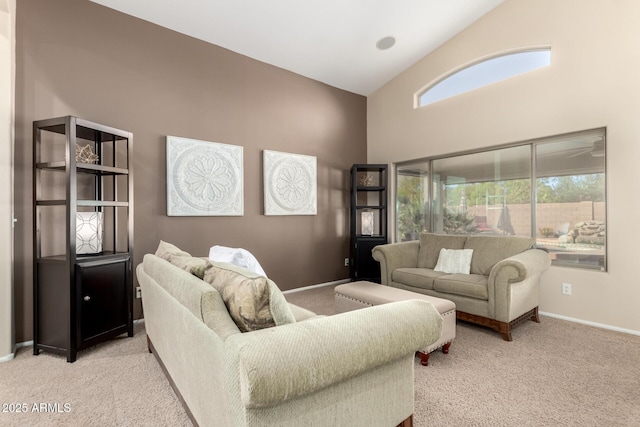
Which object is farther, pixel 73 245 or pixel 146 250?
pixel 146 250

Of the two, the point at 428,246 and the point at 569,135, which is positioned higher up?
the point at 569,135

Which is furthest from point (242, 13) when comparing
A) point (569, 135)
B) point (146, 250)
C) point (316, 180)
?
point (569, 135)

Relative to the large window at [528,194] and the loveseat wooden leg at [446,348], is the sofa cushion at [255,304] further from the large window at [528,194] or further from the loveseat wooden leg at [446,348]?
the large window at [528,194]

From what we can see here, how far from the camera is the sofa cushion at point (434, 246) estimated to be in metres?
3.90

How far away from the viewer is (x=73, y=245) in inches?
97.3

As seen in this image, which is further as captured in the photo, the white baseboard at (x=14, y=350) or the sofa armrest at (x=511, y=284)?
the sofa armrest at (x=511, y=284)

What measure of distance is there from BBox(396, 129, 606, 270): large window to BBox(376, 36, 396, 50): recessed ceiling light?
68.6 inches

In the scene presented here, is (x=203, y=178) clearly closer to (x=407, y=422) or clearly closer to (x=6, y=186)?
(x=6, y=186)

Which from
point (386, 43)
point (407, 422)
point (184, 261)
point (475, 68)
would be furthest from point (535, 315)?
point (386, 43)

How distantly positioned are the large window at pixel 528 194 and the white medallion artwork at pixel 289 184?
67.5 inches

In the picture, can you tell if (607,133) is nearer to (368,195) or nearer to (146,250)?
(368,195)

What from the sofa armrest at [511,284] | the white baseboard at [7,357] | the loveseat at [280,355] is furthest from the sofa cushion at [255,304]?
the white baseboard at [7,357]

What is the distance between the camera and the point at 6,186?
2486 mm

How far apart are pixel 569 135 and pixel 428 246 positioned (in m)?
1.96
